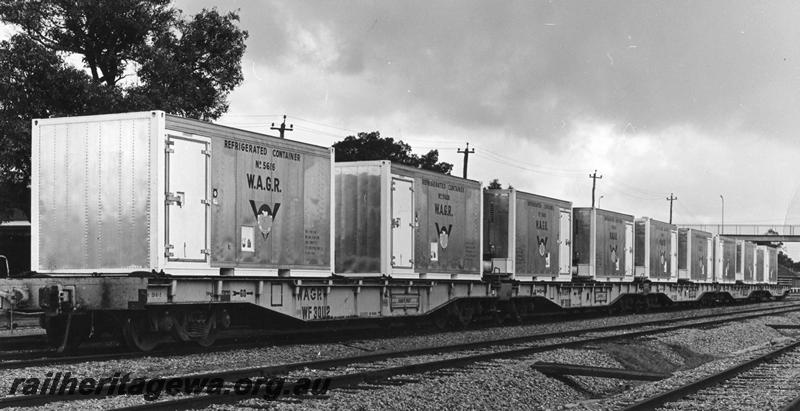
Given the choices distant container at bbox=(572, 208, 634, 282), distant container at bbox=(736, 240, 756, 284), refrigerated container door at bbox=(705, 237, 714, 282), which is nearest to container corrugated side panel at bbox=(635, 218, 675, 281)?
distant container at bbox=(572, 208, 634, 282)

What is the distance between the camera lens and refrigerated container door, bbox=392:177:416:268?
57.0 feet

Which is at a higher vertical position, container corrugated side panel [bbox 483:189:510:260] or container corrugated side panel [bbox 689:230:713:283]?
container corrugated side panel [bbox 483:189:510:260]

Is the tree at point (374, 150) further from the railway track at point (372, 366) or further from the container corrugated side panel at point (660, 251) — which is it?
the railway track at point (372, 366)

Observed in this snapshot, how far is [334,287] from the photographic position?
15.7 m

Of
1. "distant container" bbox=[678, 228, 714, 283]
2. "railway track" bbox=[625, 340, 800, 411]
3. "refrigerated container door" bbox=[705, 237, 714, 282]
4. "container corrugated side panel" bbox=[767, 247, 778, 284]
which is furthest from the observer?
"container corrugated side panel" bbox=[767, 247, 778, 284]

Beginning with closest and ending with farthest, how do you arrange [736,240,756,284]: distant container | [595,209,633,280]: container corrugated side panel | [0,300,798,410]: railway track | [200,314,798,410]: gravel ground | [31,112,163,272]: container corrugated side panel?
[0,300,798,410]: railway track, [200,314,798,410]: gravel ground, [31,112,163,272]: container corrugated side panel, [595,209,633,280]: container corrugated side panel, [736,240,756,284]: distant container

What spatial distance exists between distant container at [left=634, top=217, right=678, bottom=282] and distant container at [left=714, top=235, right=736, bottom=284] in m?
6.83

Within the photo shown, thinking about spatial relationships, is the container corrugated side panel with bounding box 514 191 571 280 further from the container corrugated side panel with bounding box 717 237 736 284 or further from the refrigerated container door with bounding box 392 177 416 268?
the container corrugated side panel with bounding box 717 237 736 284

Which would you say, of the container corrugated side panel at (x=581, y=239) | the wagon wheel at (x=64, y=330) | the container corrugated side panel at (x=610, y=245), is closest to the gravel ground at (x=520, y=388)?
the wagon wheel at (x=64, y=330)

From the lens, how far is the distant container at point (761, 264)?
162 feet

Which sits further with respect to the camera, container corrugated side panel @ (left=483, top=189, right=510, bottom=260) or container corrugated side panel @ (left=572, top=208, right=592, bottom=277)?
container corrugated side panel @ (left=572, top=208, right=592, bottom=277)

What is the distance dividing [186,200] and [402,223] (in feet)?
19.1

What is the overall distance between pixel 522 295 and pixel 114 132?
12.3 metres

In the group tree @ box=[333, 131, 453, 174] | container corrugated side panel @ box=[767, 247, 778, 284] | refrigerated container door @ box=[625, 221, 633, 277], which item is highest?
tree @ box=[333, 131, 453, 174]
